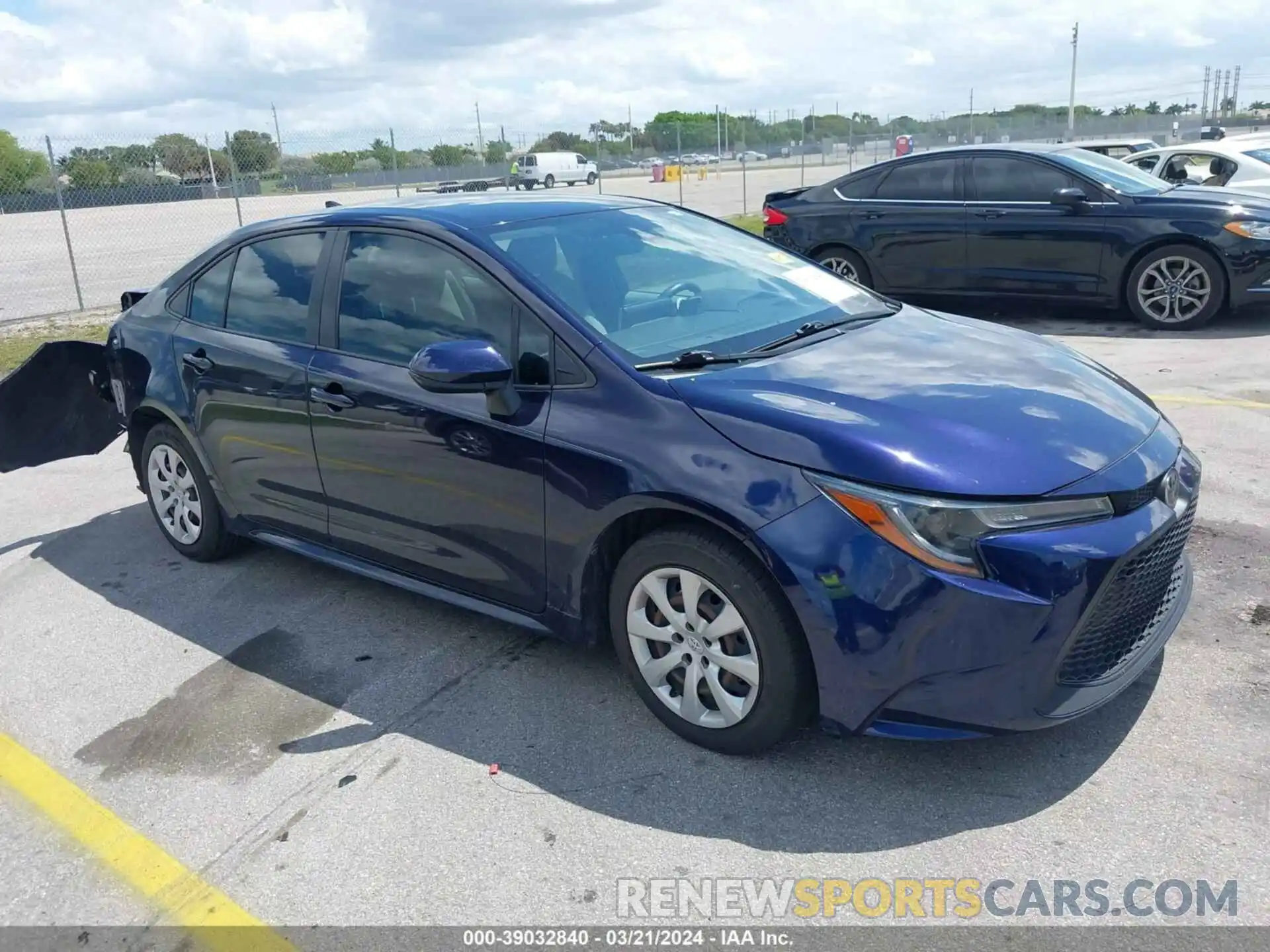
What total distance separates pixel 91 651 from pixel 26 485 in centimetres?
301

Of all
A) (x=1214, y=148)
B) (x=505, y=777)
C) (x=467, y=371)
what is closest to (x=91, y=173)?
(x=1214, y=148)

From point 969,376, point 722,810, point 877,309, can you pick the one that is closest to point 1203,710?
point 969,376

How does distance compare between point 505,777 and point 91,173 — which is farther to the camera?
point 91,173

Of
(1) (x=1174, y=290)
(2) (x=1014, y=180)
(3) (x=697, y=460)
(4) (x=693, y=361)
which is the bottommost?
(1) (x=1174, y=290)

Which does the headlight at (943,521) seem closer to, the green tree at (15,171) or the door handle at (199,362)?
the door handle at (199,362)

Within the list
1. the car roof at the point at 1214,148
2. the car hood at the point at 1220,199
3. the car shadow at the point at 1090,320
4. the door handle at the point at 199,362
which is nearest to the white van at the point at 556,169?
the car roof at the point at 1214,148

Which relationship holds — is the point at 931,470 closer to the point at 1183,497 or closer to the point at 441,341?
the point at 1183,497

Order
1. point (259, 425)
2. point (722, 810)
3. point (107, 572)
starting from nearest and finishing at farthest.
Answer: point (722, 810) < point (259, 425) < point (107, 572)

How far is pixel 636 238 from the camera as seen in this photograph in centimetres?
416

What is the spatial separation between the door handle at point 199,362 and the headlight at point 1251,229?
7643mm

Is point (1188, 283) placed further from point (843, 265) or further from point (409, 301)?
point (409, 301)

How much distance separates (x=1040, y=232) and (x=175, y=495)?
7.32 m

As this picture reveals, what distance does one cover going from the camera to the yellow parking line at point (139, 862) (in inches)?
107

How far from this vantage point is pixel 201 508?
5.05 metres
